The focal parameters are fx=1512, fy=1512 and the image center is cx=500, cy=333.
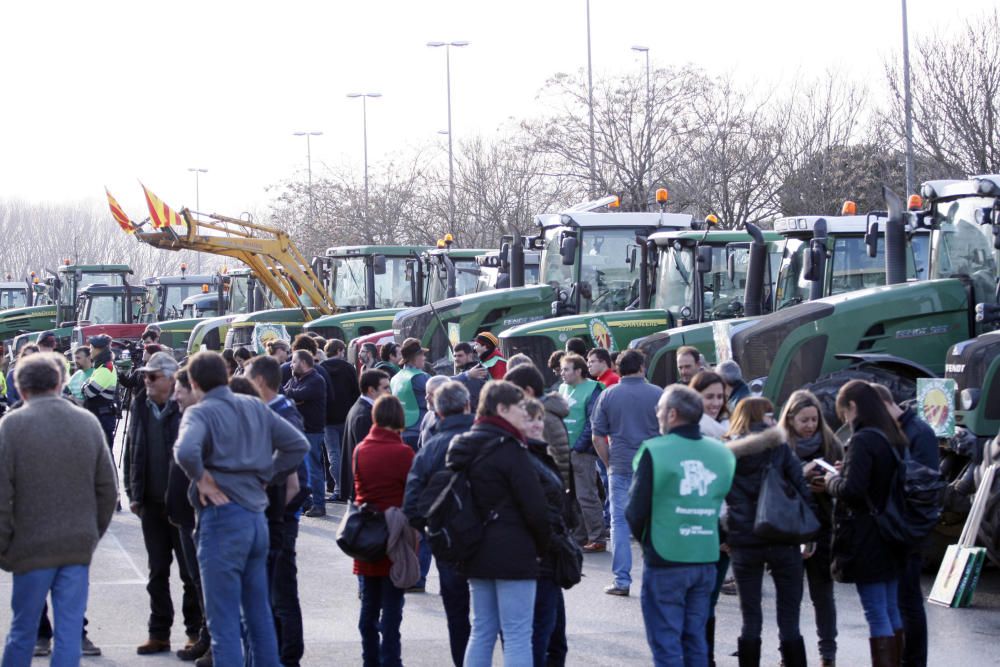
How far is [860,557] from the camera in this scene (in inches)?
297

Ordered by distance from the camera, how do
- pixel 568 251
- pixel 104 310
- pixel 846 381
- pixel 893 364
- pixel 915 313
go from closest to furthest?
1. pixel 846 381
2. pixel 893 364
3. pixel 915 313
4. pixel 568 251
5. pixel 104 310

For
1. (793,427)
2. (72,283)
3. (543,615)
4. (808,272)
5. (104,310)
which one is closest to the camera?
(543,615)

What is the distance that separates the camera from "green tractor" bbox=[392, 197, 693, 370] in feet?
65.1

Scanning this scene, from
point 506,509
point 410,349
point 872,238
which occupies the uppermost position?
point 872,238

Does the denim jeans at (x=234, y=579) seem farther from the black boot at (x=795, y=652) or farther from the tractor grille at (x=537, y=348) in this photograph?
the tractor grille at (x=537, y=348)

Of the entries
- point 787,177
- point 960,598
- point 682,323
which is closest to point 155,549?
point 960,598

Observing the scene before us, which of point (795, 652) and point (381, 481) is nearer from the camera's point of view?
point (795, 652)

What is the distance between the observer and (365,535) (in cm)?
775

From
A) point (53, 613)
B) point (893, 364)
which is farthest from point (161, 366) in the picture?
point (893, 364)

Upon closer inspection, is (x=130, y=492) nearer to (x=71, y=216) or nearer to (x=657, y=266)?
(x=657, y=266)

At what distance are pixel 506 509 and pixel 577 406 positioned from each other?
5532 millimetres

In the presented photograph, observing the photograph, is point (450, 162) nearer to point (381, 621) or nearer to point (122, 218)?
point (122, 218)

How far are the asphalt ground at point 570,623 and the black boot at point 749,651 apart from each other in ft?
3.51

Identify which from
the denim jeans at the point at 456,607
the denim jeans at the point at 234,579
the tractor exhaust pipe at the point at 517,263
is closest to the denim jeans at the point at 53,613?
the denim jeans at the point at 234,579
